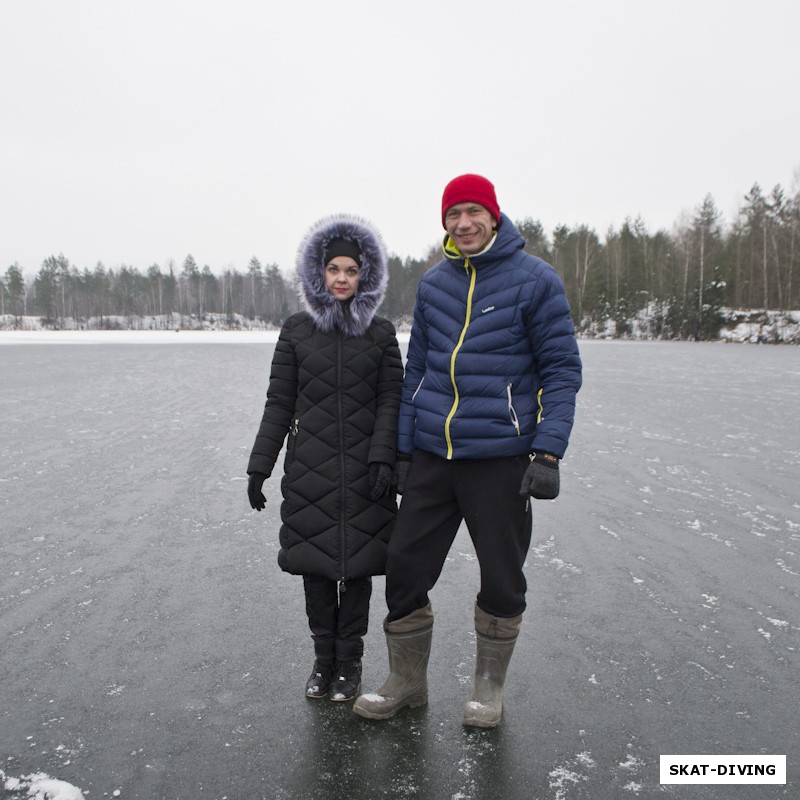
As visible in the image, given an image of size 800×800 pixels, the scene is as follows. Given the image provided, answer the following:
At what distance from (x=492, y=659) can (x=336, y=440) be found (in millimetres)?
998

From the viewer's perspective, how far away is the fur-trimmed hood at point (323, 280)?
8.05ft

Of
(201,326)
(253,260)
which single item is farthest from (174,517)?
(253,260)

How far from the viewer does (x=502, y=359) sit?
7.32ft

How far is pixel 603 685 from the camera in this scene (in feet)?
8.09

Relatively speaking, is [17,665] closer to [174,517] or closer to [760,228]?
[174,517]

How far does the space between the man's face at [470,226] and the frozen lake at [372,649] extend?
170cm

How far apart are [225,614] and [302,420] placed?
1.18 metres

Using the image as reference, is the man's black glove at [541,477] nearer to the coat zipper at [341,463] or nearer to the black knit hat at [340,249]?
the coat zipper at [341,463]

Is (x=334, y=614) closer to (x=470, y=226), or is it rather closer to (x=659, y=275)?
(x=470, y=226)

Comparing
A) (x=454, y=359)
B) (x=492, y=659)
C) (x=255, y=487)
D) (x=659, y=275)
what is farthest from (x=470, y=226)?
(x=659, y=275)

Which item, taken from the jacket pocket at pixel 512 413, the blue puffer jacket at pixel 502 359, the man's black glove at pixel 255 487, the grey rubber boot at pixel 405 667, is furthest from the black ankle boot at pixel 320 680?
the jacket pocket at pixel 512 413

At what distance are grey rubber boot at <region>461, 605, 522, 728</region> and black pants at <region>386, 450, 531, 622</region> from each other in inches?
1.7

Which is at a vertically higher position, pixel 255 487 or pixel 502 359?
pixel 502 359

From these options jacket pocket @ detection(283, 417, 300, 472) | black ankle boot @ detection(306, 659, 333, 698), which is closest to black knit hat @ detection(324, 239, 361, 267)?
jacket pocket @ detection(283, 417, 300, 472)
